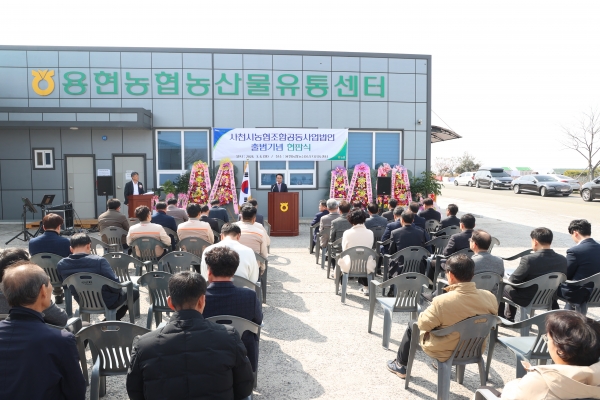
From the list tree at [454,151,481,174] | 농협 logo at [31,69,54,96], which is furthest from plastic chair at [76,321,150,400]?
tree at [454,151,481,174]

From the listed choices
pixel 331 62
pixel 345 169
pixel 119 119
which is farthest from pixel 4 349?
pixel 331 62

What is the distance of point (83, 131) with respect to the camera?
14469 mm

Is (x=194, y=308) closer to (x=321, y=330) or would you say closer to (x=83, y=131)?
(x=321, y=330)

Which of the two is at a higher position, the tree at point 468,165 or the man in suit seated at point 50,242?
the tree at point 468,165

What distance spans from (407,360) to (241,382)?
6.69 feet

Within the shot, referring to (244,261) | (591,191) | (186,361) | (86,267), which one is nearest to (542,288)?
(244,261)

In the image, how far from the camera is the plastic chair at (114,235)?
293 inches

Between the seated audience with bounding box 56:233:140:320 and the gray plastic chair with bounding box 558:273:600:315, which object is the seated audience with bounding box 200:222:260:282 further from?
the gray plastic chair with bounding box 558:273:600:315

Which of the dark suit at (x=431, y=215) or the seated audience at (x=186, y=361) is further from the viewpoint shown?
the dark suit at (x=431, y=215)

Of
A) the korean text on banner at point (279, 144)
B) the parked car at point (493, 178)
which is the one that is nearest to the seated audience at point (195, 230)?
the korean text on banner at point (279, 144)

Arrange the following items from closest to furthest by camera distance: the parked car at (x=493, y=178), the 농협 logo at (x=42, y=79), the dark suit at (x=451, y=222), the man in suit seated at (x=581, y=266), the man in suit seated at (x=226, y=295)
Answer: the man in suit seated at (x=226, y=295), the man in suit seated at (x=581, y=266), the dark suit at (x=451, y=222), the 농협 logo at (x=42, y=79), the parked car at (x=493, y=178)

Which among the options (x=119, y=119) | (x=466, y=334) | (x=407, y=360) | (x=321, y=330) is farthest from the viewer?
(x=119, y=119)

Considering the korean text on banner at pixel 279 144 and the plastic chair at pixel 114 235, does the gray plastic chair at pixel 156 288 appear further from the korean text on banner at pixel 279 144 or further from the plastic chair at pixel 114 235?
the korean text on banner at pixel 279 144

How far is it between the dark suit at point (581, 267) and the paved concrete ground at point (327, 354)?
83cm
